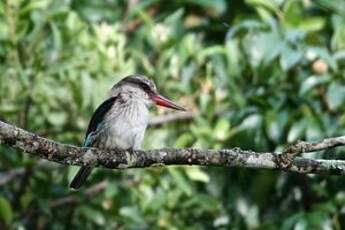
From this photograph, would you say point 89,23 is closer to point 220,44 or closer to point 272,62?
point 220,44

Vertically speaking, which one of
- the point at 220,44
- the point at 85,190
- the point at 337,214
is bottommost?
the point at 337,214

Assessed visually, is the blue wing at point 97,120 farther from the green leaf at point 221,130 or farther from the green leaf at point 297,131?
the green leaf at point 297,131

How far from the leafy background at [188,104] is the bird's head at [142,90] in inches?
17.5

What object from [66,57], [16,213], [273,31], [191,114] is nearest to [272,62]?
[273,31]

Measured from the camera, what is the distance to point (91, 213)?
21.0 ft

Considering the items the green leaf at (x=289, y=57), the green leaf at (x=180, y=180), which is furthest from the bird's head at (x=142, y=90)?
the green leaf at (x=289, y=57)

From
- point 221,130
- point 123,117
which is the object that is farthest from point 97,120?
point 221,130

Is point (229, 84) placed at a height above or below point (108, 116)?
above

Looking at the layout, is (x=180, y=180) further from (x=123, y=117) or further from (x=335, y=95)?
(x=335, y=95)

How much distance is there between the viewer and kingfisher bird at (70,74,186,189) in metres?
5.18

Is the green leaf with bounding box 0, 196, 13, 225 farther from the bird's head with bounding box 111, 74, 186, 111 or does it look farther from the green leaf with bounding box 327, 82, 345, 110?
the green leaf with bounding box 327, 82, 345, 110

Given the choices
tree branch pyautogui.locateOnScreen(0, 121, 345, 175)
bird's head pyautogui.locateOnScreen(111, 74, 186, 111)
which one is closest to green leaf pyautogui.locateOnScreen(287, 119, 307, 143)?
bird's head pyautogui.locateOnScreen(111, 74, 186, 111)

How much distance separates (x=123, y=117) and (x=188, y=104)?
3.94ft

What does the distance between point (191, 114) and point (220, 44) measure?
542 mm
